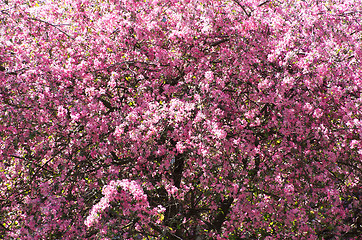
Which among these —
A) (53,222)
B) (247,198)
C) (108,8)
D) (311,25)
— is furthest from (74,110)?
(311,25)

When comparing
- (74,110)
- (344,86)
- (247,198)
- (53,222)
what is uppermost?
(344,86)

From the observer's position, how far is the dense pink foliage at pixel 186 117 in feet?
27.6

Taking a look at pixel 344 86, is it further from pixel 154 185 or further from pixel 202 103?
pixel 154 185

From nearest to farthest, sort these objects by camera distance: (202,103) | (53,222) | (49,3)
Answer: (53,222) < (202,103) < (49,3)

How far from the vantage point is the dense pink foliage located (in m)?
8.41

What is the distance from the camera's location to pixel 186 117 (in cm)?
851

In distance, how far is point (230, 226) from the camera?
10094 millimetres

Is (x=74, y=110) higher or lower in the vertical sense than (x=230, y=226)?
higher

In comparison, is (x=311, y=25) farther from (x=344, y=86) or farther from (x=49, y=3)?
(x=49, y=3)

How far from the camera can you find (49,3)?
11461 millimetres

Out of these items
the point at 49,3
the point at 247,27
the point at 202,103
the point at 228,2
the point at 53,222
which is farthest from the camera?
the point at 49,3

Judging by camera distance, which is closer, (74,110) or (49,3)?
(74,110)

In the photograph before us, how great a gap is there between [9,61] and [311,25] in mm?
7986

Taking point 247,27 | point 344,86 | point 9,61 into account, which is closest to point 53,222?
point 9,61
